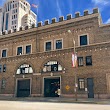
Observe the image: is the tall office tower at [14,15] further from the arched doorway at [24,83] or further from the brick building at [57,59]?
the arched doorway at [24,83]

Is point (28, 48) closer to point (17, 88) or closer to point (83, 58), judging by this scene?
point (17, 88)

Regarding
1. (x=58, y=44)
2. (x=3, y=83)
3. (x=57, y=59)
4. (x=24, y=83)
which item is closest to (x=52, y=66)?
(x=57, y=59)

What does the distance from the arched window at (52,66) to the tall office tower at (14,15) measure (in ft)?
379

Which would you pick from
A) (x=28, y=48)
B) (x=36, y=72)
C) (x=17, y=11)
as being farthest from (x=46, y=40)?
(x=17, y=11)

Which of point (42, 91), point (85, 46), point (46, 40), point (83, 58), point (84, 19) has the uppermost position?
point (84, 19)

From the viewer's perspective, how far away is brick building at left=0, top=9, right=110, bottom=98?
26.6 meters

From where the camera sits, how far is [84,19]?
95.7 feet

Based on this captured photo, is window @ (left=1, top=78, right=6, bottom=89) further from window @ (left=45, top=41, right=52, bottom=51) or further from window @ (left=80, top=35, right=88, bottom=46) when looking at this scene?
window @ (left=80, top=35, right=88, bottom=46)

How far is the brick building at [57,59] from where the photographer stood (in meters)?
26.6

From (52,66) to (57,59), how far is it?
5.51 feet

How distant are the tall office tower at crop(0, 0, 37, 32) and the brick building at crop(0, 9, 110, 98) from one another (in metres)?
110

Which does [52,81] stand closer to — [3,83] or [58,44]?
[58,44]

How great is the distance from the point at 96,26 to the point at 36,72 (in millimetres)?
14029

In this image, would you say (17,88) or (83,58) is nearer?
(83,58)
